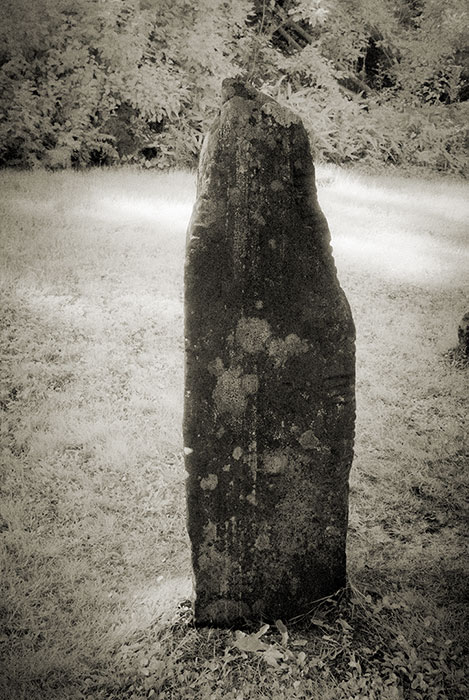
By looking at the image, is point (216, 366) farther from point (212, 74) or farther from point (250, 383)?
point (212, 74)

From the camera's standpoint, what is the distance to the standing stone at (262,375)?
7.53 feet

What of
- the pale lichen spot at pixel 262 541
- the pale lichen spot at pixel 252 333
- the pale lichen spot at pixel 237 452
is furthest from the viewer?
the pale lichen spot at pixel 262 541

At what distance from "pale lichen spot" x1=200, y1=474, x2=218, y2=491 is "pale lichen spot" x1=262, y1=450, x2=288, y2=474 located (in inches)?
9.9

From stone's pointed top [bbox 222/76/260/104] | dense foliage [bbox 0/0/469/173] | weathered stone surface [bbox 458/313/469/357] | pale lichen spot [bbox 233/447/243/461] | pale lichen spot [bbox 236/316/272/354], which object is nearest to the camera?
stone's pointed top [bbox 222/76/260/104]

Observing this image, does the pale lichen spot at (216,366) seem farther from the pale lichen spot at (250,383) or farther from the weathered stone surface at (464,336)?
the weathered stone surface at (464,336)

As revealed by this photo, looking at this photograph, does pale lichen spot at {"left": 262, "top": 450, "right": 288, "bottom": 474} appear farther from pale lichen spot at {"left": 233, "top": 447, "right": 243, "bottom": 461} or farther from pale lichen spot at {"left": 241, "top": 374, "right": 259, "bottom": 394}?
pale lichen spot at {"left": 241, "top": 374, "right": 259, "bottom": 394}

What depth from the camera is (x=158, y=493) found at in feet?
13.5

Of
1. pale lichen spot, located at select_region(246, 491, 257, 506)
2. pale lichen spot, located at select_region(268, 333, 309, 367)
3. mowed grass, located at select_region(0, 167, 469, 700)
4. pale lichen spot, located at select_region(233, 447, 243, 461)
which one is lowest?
mowed grass, located at select_region(0, 167, 469, 700)

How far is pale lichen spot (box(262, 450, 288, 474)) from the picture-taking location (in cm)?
257

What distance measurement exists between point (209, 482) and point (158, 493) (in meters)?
1.70

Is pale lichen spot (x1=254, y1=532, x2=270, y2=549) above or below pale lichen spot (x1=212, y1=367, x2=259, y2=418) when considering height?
below

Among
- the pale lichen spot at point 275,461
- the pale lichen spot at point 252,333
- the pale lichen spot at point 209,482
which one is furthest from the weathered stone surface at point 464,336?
the pale lichen spot at point 209,482

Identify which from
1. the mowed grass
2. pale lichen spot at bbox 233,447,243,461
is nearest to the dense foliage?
the mowed grass

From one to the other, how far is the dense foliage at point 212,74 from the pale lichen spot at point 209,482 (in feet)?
40.0
